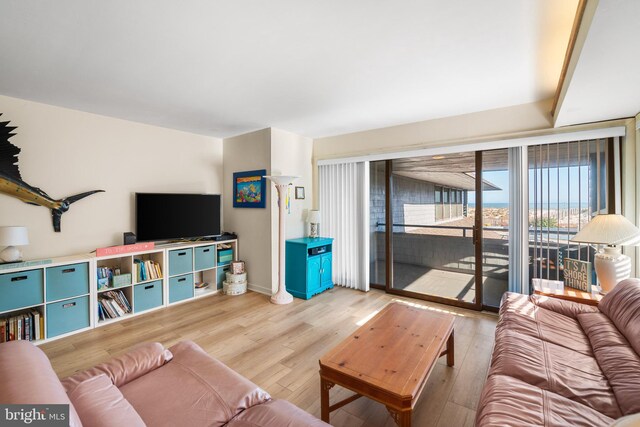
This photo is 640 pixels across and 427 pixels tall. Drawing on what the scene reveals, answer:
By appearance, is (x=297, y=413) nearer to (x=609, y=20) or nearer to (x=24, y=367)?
(x=24, y=367)

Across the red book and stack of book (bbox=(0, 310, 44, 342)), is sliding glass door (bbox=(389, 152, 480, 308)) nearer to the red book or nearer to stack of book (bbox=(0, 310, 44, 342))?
the red book

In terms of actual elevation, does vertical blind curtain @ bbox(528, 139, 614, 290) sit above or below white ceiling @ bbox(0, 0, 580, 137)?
below

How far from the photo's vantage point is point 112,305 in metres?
3.20

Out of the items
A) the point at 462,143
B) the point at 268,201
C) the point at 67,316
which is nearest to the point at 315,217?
the point at 268,201

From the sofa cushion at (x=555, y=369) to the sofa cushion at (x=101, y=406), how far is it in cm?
176

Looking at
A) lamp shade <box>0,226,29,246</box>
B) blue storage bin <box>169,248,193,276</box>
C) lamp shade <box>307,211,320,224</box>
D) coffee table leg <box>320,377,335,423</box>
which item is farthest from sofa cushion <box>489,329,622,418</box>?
lamp shade <box>0,226,29,246</box>

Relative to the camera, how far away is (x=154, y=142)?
389 centimetres

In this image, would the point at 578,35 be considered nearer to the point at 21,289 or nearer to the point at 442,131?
the point at 442,131

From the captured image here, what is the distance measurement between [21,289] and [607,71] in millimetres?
4804

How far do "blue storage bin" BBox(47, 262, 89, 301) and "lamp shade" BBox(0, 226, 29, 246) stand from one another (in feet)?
1.15

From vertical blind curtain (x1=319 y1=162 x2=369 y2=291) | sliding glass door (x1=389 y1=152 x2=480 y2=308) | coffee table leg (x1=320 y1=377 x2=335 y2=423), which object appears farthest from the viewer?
vertical blind curtain (x1=319 y1=162 x2=369 y2=291)

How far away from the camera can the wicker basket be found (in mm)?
4117

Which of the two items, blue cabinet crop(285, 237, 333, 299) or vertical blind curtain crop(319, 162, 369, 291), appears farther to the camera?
vertical blind curtain crop(319, 162, 369, 291)

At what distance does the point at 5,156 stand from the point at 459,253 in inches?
214
